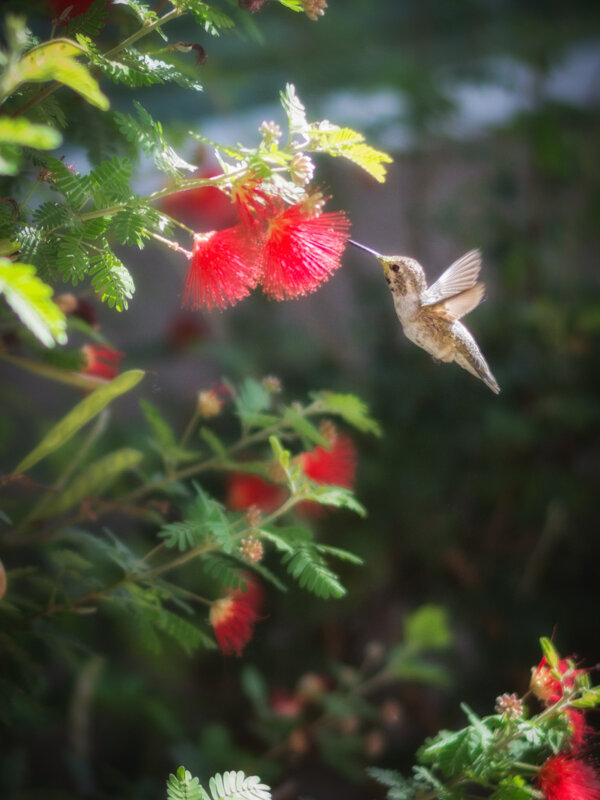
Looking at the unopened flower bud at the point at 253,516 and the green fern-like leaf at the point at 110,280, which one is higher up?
the green fern-like leaf at the point at 110,280

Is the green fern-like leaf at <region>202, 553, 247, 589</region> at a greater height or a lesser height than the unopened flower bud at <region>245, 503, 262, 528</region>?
lesser

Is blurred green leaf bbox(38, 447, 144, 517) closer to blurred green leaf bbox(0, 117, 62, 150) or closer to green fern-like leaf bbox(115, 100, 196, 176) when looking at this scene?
green fern-like leaf bbox(115, 100, 196, 176)

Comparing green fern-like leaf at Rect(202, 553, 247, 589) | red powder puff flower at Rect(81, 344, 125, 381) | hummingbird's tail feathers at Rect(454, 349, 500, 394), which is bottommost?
green fern-like leaf at Rect(202, 553, 247, 589)

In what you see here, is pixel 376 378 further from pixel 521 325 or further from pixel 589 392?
pixel 589 392

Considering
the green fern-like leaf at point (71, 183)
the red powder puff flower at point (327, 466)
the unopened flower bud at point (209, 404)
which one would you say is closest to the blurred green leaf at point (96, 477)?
the unopened flower bud at point (209, 404)

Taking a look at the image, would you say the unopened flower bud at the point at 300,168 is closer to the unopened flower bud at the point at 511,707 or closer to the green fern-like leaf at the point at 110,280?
the green fern-like leaf at the point at 110,280

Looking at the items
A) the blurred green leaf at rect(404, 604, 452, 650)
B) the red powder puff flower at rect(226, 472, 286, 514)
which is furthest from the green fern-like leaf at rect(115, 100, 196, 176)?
the blurred green leaf at rect(404, 604, 452, 650)

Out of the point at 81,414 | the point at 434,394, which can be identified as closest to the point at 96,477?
the point at 81,414

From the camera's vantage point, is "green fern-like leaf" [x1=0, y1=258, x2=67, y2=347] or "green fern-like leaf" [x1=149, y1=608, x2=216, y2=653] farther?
"green fern-like leaf" [x1=149, y1=608, x2=216, y2=653]
